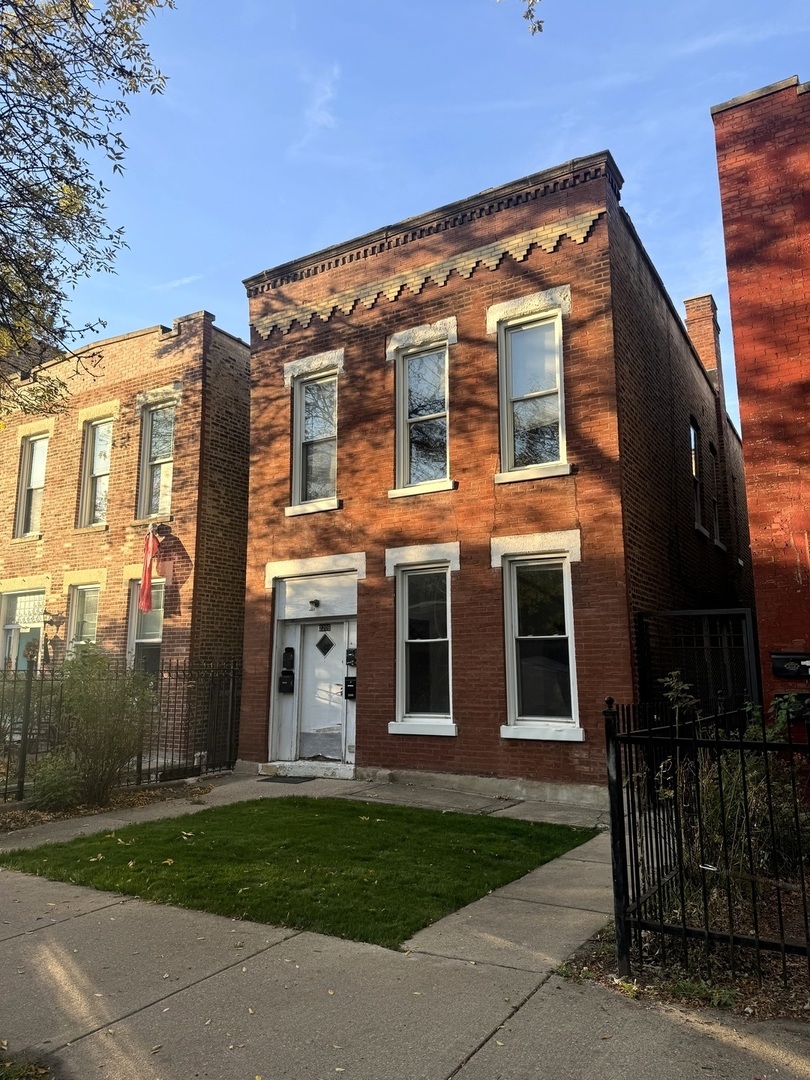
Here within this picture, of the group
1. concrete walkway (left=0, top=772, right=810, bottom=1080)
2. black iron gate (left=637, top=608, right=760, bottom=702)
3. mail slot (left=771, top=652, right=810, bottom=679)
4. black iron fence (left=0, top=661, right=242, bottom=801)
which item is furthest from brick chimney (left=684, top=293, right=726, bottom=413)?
concrete walkway (left=0, top=772, right=810, bottom=1080)

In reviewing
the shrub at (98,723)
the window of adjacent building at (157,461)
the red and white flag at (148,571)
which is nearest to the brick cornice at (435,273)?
the window of adjacent building at (157,461)

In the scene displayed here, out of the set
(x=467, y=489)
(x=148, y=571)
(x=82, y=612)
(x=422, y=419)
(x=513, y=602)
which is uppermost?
(x=422, y=419)

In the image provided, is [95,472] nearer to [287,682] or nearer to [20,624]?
[20,624]

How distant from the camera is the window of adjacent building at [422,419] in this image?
11.9 meters

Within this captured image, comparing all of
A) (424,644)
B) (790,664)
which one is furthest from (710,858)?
(424,644)

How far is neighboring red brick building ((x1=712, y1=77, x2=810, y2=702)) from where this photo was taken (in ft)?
28.3

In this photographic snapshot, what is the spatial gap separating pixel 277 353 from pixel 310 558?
384cm

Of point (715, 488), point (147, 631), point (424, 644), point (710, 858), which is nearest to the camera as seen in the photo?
point (710, 858)

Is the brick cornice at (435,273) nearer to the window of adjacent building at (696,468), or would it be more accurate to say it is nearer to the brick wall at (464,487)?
the brick wall at (464,487)

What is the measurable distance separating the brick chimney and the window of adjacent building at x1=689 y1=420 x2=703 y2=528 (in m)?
3.84

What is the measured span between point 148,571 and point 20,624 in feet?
16.0

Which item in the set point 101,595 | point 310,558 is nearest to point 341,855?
point 310,558

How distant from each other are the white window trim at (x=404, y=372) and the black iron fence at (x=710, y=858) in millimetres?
6209

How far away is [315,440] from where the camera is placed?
520 inches
